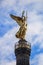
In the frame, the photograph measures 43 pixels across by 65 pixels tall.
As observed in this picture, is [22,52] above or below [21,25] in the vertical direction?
below

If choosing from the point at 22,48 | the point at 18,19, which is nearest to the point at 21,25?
the point at 18,19

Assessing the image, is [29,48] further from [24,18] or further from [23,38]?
[24,18]

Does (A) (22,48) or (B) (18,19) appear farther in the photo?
(B) (18,19)

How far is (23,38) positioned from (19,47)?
206 cm

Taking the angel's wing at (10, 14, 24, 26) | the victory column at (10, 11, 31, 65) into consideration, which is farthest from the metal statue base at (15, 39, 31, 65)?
the angel's wing at (10, 14, 24, 26)

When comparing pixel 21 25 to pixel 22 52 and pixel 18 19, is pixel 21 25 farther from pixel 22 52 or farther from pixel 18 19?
pixel 22 52

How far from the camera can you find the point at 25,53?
53.4m

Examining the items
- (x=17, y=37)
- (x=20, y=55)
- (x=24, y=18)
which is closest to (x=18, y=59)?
(x=20, y=55)

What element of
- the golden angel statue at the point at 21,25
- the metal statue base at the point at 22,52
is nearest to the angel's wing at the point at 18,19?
the golden angel statue at the point at 21,25

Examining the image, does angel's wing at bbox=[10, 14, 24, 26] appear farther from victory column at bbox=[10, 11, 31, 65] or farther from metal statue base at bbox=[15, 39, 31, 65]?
metal statue base at bbox=[15, 39, 31, 65]

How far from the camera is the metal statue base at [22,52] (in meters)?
53.0

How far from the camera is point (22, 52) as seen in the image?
5328 centimetres

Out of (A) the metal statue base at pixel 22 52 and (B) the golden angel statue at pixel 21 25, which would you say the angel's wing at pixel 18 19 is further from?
(A) the metal statue base at pixel 22 52

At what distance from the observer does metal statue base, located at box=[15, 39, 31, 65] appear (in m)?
53.0
